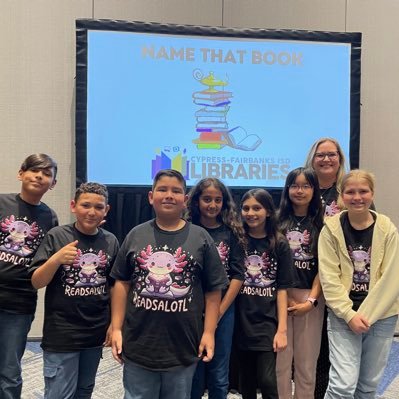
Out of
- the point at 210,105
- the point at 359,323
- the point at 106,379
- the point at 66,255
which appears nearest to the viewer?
the point at 66,255

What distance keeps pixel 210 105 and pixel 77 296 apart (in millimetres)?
1822

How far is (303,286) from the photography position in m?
1.89

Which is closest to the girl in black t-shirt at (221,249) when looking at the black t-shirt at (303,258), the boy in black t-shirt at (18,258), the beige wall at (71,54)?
the black t-shirt at (303,258)

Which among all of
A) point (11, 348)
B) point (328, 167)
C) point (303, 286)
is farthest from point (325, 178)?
point (11, 348)

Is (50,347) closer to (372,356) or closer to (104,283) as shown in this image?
(104,283)

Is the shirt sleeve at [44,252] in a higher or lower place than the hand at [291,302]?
higher

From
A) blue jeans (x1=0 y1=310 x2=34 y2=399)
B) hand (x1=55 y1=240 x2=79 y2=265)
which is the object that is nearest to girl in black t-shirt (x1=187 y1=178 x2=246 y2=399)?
hand (x1=55 y1=240 x2=79 y2=265)

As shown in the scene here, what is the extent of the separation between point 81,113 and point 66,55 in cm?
49

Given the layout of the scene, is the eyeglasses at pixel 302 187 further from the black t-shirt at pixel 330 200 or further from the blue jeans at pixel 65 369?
the blue jeans at pixel 65 369

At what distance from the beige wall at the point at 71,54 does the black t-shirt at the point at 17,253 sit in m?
1.34

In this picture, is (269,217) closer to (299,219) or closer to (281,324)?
(299,219)

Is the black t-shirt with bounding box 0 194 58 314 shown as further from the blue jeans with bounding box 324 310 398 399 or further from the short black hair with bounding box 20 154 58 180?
the blue jeans with bounding box 324 310 398 399

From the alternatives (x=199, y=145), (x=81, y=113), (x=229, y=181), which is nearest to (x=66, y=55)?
(x=81, y=113)

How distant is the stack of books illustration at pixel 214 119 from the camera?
3.00 meters
